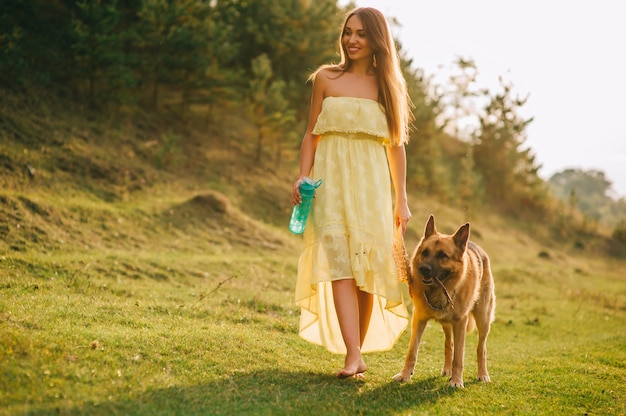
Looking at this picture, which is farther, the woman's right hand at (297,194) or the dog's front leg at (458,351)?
the dog's front leg at (458,351)

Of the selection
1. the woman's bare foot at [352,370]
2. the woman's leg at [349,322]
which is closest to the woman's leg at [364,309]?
the woman's leg at [349,322]

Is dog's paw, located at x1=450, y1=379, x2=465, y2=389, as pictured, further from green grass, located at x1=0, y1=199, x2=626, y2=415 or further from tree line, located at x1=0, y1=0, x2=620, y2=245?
tree line, located at x1=0, y1=0, x2=620, y2=245

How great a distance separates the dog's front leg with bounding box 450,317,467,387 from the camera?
5078 millimetres

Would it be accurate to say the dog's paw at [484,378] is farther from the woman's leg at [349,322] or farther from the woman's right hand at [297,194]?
the woman's right hand at [297,194]

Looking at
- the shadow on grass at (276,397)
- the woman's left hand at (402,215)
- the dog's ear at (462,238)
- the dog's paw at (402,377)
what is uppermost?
the woman's left hand at (402,215)

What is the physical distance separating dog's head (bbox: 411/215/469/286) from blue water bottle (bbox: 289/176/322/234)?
3.52 feet

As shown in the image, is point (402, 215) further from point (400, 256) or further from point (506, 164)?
point (506, 164)

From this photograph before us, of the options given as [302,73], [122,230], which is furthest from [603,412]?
[302,73]

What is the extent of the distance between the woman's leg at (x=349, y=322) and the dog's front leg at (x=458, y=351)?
0.93 m

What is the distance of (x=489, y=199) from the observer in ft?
104

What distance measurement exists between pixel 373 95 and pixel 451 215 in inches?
821

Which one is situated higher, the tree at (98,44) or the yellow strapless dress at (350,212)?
the tree at (98,44)

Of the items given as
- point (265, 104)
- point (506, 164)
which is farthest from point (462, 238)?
point (506, 164)

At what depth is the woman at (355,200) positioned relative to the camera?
475 centimetres
